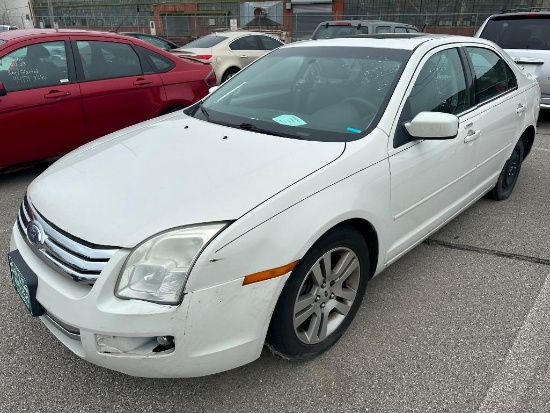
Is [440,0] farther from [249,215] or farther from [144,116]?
[249,215]

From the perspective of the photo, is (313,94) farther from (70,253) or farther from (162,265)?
(70,253)

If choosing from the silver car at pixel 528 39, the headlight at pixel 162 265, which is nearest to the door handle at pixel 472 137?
the headlight at pixel 162 265

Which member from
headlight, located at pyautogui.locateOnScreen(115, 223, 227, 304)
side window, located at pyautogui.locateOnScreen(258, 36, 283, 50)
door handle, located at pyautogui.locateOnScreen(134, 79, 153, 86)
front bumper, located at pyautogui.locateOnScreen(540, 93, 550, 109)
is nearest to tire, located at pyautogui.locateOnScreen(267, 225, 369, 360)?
headlight, located at pyautogui.locateOnScreen(115, 223, 227, 304)

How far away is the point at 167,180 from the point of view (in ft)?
7.06

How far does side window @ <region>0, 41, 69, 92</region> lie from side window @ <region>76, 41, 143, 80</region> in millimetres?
224

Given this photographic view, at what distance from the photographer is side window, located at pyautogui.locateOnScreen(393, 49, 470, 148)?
103 inches

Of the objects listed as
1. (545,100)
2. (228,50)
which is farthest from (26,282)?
(228,50)

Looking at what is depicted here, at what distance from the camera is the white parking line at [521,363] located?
209 cm

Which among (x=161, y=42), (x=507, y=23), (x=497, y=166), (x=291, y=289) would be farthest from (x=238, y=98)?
(x=161, y=42)

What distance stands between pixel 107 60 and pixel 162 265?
4.01 metres

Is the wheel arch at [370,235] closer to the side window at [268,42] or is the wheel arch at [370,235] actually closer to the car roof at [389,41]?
the car roof at [389,41]

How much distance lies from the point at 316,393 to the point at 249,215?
95 cm

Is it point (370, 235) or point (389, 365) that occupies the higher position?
point (370, 235)

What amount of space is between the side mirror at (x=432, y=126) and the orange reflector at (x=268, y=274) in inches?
44.3
